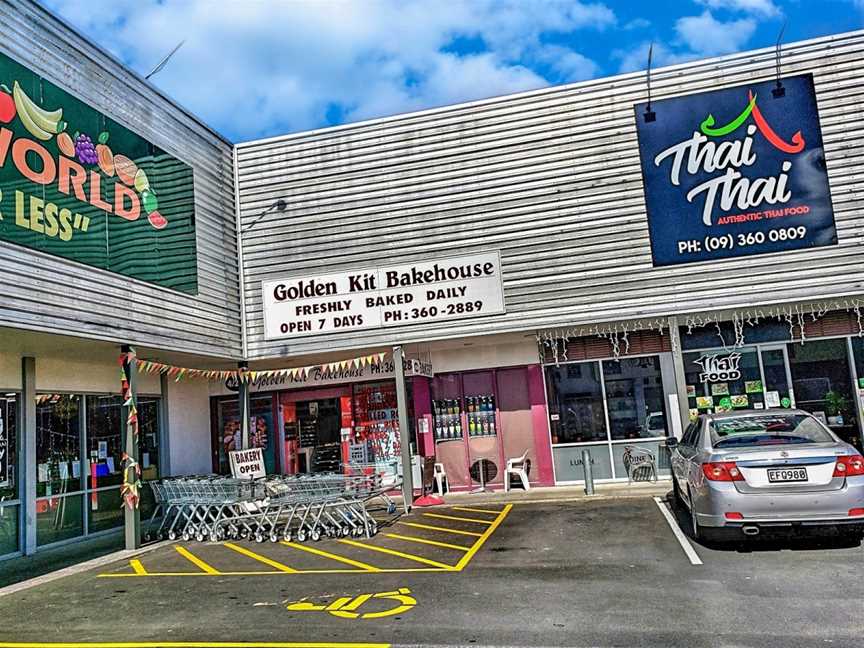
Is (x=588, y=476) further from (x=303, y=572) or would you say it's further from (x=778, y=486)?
(x=303, y=572)

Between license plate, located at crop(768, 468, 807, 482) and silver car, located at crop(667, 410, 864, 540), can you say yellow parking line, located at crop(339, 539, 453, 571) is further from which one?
license plate, located at crop(768, 468, 807, 482)

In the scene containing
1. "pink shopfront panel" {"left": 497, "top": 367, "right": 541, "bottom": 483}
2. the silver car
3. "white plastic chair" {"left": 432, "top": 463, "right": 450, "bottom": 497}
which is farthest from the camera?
"pink shopfront panel" {"left": 497, "top": 367, "right": 541, "bottom": 483}

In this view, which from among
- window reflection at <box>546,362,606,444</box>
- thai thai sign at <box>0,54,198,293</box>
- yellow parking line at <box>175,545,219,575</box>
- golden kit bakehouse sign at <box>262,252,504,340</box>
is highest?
thai thai sign at <box>0,54,198,293</box>

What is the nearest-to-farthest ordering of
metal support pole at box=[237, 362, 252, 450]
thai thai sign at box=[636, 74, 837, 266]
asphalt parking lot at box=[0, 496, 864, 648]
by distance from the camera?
asphalt parking lot at box=[0, 496, 864, 648], thai thai sign at box=[636, 74, 837, 266], metal support pole at box=[237, 362, 252, 450]

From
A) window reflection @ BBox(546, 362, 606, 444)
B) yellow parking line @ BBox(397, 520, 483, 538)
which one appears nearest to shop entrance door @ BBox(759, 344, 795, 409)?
window reflection @ BBox(546, 362, 606, 444)

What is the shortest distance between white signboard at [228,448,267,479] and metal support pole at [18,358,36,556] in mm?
3292

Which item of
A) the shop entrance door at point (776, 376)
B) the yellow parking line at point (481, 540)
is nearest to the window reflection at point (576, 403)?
the yellow parking line at point (481, 540)

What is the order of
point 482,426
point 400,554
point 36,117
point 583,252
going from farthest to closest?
point 482,426 → point 583,252 → point 36,117 → point 400,554

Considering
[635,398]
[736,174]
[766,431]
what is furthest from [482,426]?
[766,431]

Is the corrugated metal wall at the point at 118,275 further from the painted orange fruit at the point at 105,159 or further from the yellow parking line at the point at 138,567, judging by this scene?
the yellow parking line at the point at 138,567

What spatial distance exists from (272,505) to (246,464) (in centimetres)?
300

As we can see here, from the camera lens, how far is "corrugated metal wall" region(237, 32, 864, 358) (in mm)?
12289

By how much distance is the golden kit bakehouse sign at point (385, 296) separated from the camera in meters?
13.3

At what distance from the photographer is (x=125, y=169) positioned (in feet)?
36.7
